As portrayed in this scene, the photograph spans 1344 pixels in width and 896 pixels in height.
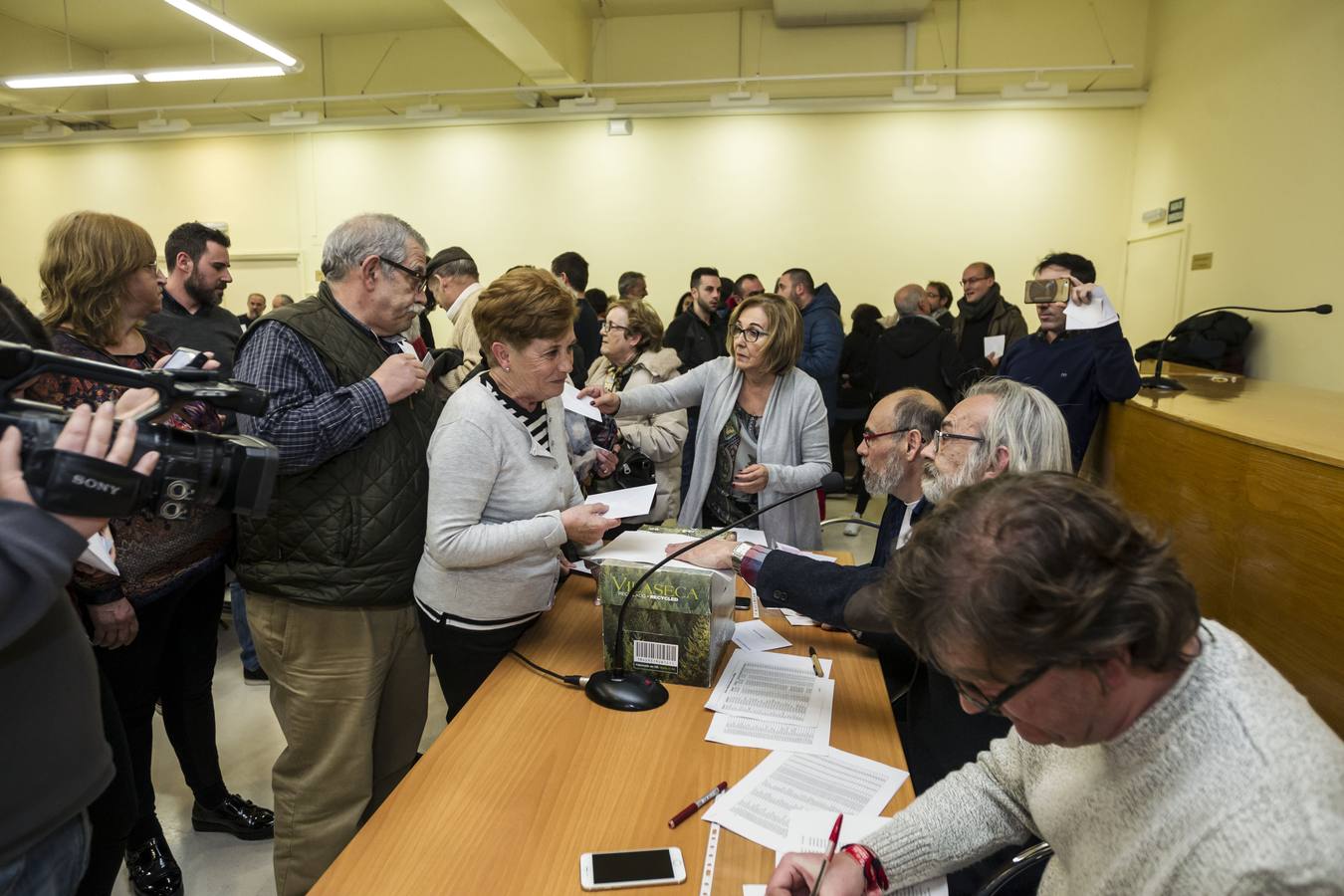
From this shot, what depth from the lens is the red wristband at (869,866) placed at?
3.37 feet

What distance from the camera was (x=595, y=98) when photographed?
7.73 m

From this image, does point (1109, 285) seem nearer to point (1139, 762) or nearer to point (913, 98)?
point (913, 98)

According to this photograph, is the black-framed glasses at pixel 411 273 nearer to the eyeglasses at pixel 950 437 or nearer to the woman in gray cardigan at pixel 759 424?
the woman in gray cardigan at pixel 759 424

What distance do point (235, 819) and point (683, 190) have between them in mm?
6734

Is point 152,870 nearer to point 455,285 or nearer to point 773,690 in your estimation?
point 773,690

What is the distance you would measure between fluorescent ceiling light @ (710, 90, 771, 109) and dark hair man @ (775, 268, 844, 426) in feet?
9.97

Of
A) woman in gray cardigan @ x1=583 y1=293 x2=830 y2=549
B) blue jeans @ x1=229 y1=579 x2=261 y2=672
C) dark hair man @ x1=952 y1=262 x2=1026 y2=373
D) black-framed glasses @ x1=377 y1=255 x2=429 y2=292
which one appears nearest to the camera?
black-framed glasses @ x1=377 y1=255 x2=429 y2=292

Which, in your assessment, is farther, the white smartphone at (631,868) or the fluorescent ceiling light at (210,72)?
the fluorescent ceiling light at (210,72)

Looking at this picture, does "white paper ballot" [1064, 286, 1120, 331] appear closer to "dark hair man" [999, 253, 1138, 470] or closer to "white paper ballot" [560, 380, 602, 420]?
"dark hair man" [999, 253, 1138, 470]

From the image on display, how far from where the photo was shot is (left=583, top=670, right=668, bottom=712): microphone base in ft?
4.70

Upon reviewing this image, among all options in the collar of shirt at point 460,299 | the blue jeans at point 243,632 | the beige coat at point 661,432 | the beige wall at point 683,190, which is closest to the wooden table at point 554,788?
the beige coat at point 661,432

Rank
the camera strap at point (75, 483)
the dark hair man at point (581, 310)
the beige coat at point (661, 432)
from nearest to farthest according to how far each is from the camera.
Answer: the camera strap at point (75, 483)
the beige coat at point (661, 432)
the dark hair man at point (581, 310)

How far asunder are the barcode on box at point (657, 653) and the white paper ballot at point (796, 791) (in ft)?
0.94

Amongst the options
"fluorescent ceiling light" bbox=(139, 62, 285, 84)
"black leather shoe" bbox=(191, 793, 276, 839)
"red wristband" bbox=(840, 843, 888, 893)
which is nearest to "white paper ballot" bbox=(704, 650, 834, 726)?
"red wristband" bbox=(840, 843, 888, 893)
